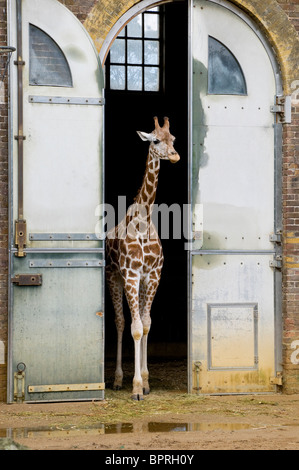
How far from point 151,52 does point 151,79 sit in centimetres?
46

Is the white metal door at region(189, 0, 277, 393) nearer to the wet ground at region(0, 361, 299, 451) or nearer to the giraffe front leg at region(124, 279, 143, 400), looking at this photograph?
the wet ground at region(0, 361, 299, 451)

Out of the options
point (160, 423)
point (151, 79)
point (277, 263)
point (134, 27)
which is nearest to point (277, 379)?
point (277, 263)

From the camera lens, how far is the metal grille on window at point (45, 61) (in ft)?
28.1

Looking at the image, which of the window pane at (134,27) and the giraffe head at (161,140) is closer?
the giraffe head at (161,140)

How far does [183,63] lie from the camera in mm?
13711

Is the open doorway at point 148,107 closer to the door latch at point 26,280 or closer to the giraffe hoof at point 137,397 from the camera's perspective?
the giraffe hoof at point 137,397

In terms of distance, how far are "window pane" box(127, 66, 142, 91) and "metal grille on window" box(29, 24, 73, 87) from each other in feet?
17.1

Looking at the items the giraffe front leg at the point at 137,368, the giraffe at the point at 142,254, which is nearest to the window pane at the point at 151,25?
the giraffe at the point at 142,254

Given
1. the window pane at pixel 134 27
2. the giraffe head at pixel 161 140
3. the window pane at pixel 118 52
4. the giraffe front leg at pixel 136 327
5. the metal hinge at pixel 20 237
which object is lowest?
the giraffe front leg at pixel 136 327

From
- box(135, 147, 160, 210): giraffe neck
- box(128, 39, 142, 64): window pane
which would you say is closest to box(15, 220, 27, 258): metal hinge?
box(135, 147, 160, 210): giraffe neck

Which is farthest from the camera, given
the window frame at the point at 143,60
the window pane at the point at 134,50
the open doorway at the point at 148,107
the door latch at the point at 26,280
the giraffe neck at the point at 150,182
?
the window pane at the point at 134,50

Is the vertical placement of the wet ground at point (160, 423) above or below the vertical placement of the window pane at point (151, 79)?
below

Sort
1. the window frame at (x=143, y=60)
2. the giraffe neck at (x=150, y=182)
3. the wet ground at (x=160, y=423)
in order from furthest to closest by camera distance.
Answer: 1. the window frame at (x=143, y=60)
2. the giraffe neck at (x=150, y=182)
3. the wet ground at (x=160, y=423)
